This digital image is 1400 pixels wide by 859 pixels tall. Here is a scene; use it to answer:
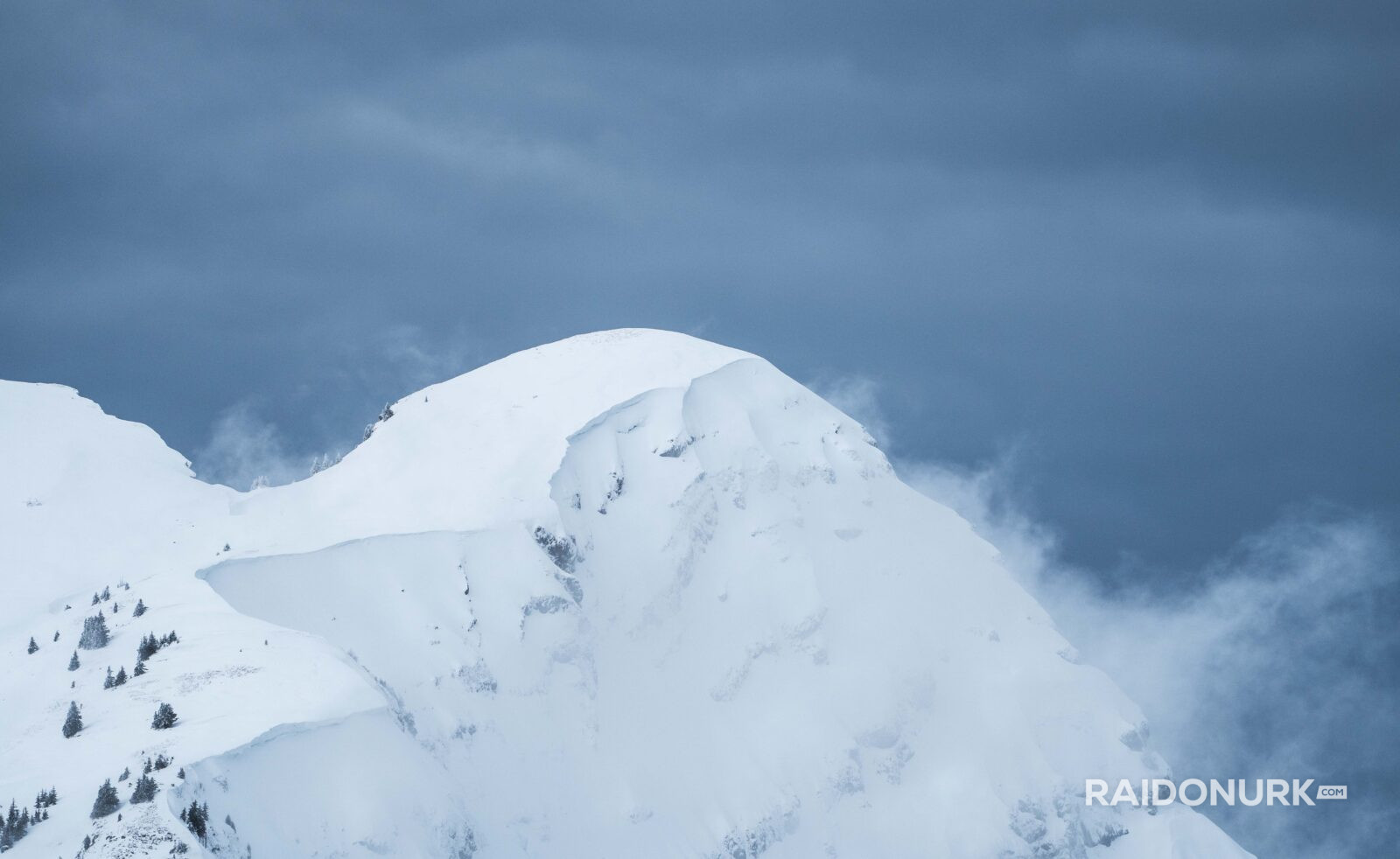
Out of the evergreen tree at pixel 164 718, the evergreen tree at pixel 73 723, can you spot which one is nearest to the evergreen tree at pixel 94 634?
the evergreen tree at pixel 73 723

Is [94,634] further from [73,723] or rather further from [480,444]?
[480,444]

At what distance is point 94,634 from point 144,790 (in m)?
26.2

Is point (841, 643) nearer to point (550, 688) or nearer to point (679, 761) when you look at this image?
point (679, 761)

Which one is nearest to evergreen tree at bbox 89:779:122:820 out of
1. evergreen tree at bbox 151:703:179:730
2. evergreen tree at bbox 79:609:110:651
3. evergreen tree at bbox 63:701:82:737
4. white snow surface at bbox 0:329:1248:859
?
white snow surface at bbox 0:329:1248:859

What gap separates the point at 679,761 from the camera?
105500mm

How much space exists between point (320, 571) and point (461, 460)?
2005cm

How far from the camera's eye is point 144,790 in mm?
67188

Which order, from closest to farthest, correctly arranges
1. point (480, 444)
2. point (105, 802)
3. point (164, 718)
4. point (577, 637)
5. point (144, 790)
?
point (105, 802) < point (144, 790) < point (164, 718) < point (577, 637) < point (480, 444)

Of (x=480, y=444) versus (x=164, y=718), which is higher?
(x=480, y=444)

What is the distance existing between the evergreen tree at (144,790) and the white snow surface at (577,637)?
14.2ft

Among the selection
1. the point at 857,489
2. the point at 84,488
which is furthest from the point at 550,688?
the point at 84,488

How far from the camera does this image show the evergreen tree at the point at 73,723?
77438 mm

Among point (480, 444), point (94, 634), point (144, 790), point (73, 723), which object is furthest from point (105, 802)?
point (480, 444)

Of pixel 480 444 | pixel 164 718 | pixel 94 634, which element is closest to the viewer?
pixel 164 718
